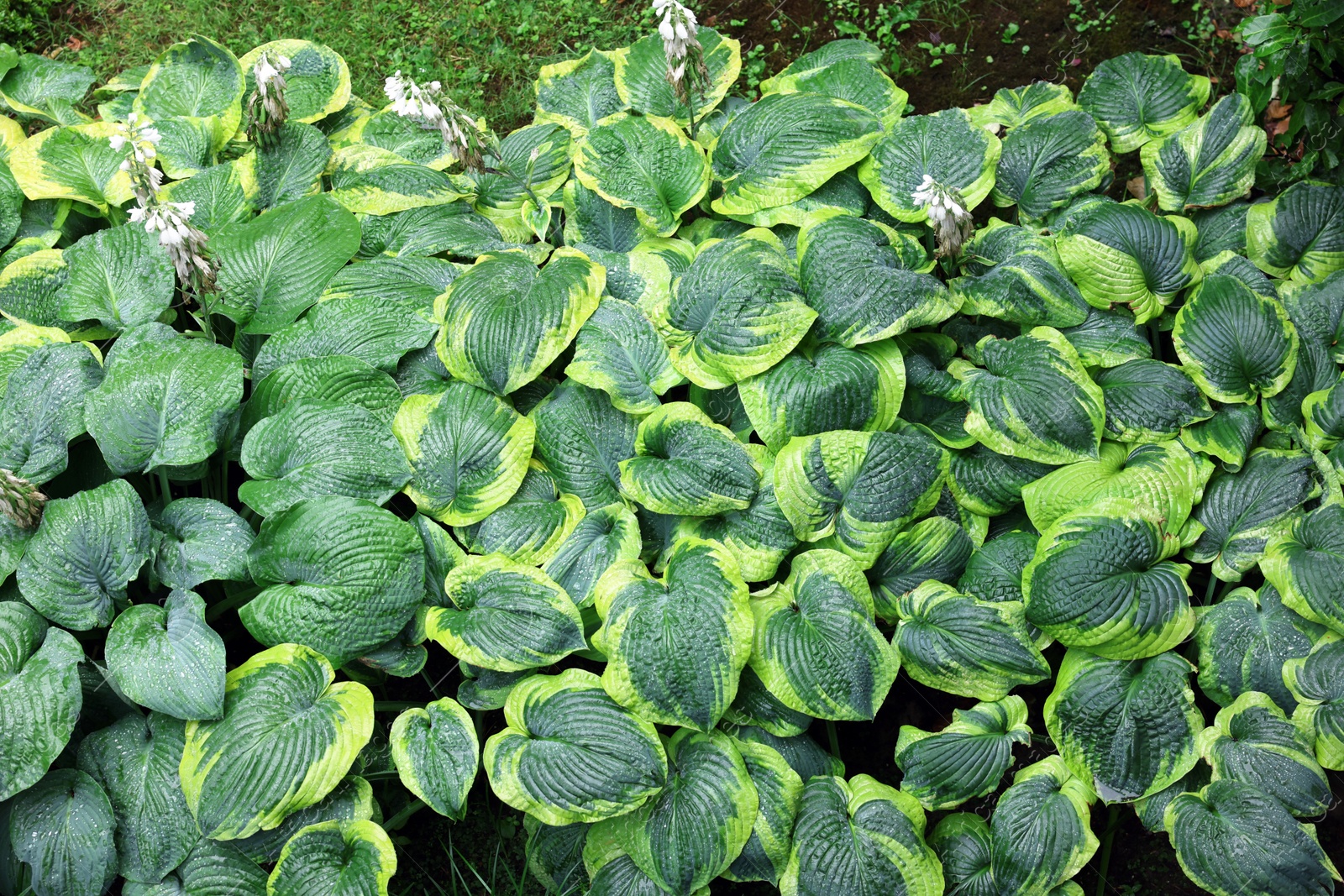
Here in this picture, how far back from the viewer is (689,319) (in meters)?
2.99

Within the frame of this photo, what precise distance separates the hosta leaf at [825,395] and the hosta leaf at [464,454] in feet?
2.14

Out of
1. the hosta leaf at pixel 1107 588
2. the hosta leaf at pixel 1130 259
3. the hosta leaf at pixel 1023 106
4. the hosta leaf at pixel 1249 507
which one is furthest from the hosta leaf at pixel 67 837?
the hosta leaf at pixel 1023 106

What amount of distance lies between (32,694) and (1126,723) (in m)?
2.66

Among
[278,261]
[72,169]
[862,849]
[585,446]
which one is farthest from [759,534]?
[72,169]

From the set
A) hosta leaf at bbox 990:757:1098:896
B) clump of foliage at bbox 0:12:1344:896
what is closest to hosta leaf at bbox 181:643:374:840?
clump of foliage at bbox 0:12:1344:896

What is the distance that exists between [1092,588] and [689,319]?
1288mm

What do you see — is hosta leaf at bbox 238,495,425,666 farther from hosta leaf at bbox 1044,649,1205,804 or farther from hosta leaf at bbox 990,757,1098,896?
hosta leaf at bbox 1044,649,1205,804

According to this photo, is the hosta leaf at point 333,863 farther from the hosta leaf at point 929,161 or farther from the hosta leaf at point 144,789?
the hosta leaf at point 929,161

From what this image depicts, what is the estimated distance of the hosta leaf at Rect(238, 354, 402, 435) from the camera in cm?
296

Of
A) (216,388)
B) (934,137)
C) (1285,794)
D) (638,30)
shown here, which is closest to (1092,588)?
(1285,794)

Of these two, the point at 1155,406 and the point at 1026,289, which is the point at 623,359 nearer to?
the point at 1026,289

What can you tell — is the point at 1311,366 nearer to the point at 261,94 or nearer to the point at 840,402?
the point at 840,402

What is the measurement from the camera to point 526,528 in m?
2.82

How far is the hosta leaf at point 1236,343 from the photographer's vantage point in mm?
2836
